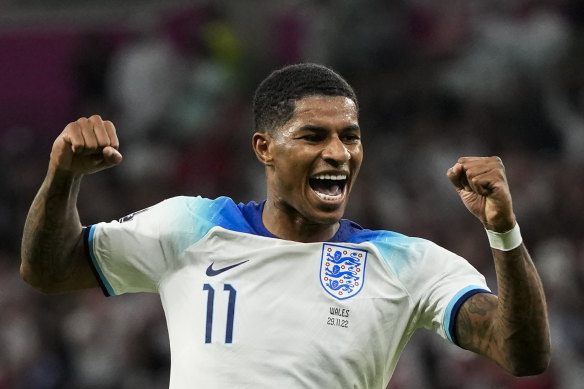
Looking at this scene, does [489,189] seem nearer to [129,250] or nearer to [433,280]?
[433,280]

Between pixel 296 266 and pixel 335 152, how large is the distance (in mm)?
463

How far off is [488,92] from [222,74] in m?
2.98

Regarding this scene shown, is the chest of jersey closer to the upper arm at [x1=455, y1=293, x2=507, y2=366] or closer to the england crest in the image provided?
the england crest

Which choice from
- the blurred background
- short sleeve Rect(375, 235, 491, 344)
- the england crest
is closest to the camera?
short sleeve Rect(375, 235, 491, 344)

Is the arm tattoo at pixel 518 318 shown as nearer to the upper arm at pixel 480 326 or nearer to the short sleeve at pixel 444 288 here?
the upper arm at pixel 480 326

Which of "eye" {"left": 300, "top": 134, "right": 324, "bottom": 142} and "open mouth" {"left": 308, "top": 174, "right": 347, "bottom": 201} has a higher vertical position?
"eye" {"left": 300, "top": 134, "right": 324, "bottom": 142}

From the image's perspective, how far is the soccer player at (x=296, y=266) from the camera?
169 inches

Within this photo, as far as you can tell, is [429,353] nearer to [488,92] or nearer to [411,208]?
[411,208]

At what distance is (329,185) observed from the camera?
4762 mm

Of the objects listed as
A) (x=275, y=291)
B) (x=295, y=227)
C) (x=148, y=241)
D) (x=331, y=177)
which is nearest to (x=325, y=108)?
(x=331, y=177)

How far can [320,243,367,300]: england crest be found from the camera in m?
4.59

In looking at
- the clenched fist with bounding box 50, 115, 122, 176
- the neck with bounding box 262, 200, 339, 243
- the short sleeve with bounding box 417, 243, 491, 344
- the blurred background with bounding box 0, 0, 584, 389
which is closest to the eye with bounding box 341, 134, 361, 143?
the neck with bounding box 262, 200, 339, 243

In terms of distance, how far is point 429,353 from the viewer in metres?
9.05

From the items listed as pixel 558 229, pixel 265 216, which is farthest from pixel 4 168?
pixel 265 216
